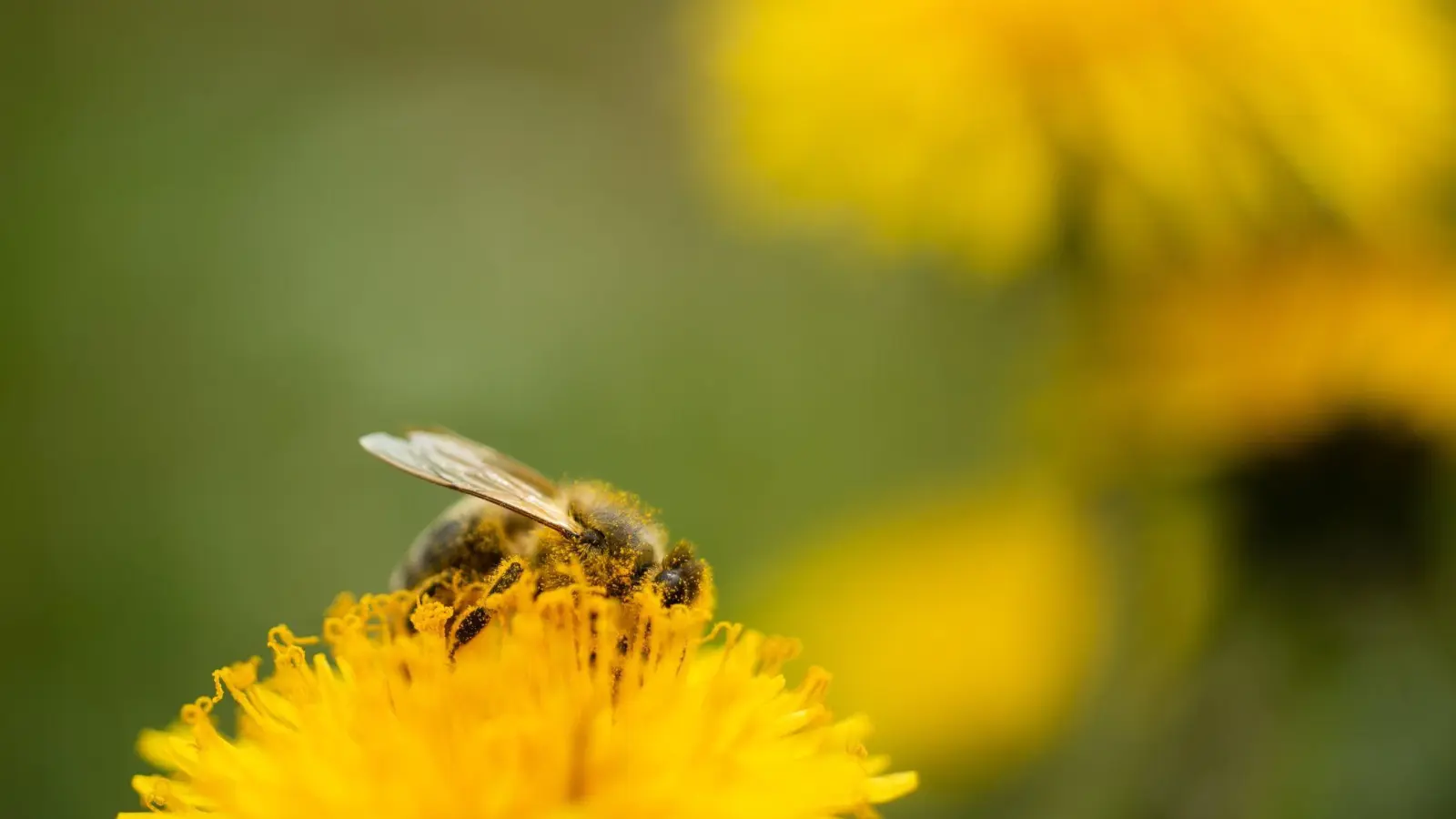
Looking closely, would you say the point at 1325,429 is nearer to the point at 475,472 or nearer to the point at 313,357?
the point at 475,472

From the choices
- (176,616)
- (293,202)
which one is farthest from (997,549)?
(293,202)

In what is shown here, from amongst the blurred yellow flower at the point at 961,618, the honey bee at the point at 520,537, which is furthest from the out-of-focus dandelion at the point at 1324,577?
the honey bee at the point at 520,537

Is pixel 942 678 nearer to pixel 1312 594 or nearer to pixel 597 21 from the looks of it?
pixel 1312 594

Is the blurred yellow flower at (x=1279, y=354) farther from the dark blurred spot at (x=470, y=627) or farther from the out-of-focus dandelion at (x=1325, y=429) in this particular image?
the dark blurred spot at (x=470, y=627)

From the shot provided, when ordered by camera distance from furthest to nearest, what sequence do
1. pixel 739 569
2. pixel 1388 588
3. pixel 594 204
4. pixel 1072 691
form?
pixel 594 204 → pixel 739 569 → pixel 1072 691 → pixel 1388 588

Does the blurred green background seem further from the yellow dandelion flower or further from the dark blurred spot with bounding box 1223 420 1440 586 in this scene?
the yellow dandelion flower

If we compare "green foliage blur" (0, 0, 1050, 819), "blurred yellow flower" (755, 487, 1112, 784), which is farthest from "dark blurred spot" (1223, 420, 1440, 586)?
"green foliage blur" (0, 0, 1050, 819)

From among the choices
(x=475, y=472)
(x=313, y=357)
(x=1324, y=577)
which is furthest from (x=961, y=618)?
(x=313, y=357)
